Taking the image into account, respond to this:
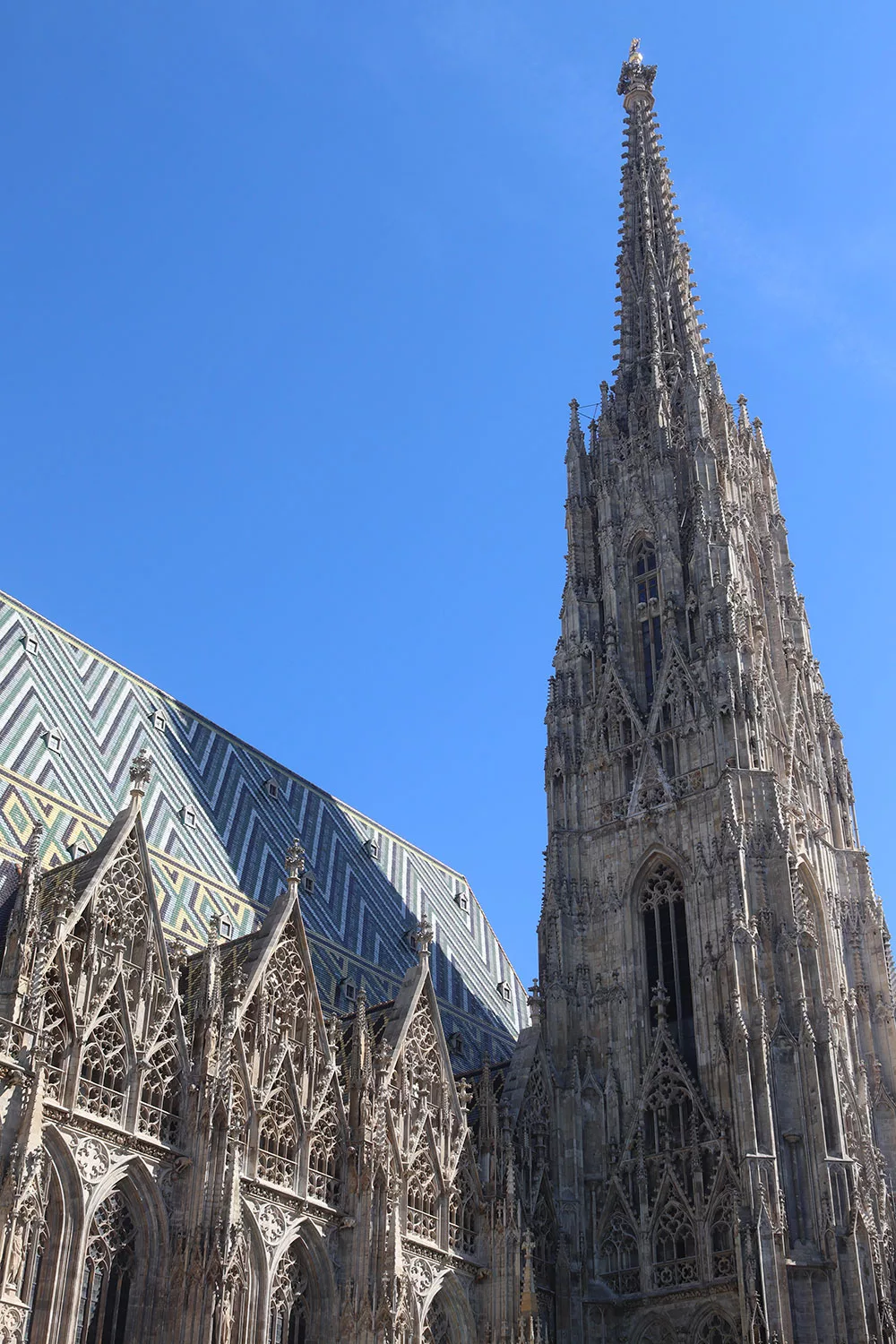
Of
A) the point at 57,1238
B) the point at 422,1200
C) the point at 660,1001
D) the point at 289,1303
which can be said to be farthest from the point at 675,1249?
the point at 57,1238

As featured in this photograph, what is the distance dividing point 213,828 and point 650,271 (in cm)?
2627

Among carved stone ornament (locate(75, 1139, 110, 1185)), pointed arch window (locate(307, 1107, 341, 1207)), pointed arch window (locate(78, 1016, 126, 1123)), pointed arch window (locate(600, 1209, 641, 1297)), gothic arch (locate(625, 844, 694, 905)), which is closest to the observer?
carved stone ornament (locate(75, 1139, 110, 1185))

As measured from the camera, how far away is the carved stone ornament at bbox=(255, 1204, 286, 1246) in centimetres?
2827

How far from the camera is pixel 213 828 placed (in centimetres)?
3884

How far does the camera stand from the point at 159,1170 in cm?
2650

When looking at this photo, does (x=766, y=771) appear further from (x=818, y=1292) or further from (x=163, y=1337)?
(x=163, y=1337)

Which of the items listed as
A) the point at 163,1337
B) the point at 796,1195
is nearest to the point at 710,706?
the point at 796,1195

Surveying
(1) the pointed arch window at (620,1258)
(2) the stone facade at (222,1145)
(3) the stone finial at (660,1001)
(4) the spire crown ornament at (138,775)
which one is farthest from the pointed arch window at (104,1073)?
(3) the stone finial at (660,1001)

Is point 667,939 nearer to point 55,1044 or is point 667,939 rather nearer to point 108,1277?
point 108,1277

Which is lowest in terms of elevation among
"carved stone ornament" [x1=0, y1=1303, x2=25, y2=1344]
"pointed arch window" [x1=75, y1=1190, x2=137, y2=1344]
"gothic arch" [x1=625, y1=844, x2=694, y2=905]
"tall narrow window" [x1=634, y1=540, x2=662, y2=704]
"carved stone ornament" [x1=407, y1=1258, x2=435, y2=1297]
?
"carved stone ornament" [x1=0, y1=1303, x2=25, y2=1344]

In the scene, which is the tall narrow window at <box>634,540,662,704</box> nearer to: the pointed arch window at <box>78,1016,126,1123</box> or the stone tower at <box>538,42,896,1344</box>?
the stone tower at <box>538,42,896,1344</box>

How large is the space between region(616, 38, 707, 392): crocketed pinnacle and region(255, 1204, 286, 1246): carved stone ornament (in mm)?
29547

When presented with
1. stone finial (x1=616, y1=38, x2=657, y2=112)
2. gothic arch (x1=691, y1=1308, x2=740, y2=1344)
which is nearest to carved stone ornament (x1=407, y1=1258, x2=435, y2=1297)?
gothic arch (x1=691, y1=1308, x2=740, y2=1344)

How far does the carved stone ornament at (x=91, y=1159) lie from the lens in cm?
2517
